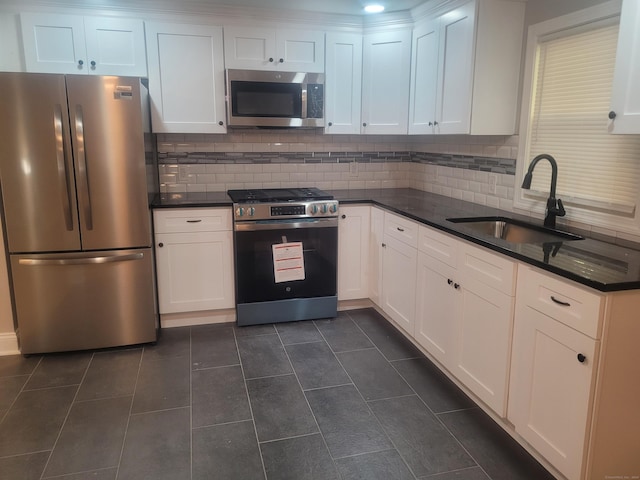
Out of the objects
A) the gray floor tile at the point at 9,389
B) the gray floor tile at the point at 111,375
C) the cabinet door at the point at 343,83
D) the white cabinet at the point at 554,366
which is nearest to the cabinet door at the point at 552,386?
the white cabinet at the point at 554,366

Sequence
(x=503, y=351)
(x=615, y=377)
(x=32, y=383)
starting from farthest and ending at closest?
(x=32, y=383), (x=503, y=351), (x=615, y=377)

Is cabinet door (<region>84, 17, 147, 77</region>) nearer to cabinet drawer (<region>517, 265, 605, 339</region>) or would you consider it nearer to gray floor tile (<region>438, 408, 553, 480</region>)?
cabinet drawer (<region>517, 265, 605, 339</region>)

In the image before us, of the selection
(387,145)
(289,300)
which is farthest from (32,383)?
(387,145)

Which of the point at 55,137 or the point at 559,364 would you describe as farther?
the point at 55,137

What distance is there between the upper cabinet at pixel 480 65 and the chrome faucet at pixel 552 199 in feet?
1.89

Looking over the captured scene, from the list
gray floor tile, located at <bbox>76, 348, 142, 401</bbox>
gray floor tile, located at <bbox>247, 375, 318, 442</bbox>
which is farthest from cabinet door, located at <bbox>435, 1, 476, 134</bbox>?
gray floor tile, located at <bbox>76, 348, 142, 401</bbox>

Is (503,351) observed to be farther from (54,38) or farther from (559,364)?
(54,38)

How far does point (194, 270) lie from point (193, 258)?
0.09 meters

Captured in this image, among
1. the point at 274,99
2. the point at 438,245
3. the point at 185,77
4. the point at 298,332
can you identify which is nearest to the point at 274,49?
the point at 274,99

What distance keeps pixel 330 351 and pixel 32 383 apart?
1816 mm

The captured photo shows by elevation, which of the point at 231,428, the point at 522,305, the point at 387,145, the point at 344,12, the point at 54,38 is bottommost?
the point at 231,428

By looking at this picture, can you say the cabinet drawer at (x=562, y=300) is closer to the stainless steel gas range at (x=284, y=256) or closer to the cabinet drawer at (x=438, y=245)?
the cabinet drawer at (x=438, y=245)

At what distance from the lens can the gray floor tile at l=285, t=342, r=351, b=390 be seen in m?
2.84

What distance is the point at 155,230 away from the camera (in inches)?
135
